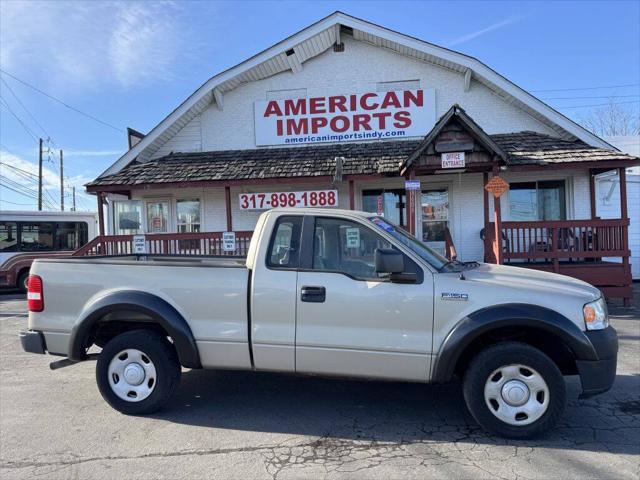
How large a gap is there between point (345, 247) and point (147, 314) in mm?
1921

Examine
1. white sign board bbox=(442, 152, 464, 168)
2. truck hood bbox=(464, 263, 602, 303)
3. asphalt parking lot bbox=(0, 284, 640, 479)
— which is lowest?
asphalt parking lot bbox=(0, 284, 640, 479)

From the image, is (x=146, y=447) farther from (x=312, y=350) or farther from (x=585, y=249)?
(x=585, y=249)

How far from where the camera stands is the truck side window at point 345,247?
4145mm

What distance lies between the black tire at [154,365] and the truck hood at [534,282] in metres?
2.82

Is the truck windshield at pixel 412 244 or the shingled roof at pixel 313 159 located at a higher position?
the shingled roof at pixel 313 159

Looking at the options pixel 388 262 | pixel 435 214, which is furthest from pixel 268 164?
pixel 388 262

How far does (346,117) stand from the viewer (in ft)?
42.8

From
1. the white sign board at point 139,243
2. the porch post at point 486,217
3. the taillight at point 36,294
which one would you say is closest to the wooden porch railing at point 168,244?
the white sign board at point 139,243

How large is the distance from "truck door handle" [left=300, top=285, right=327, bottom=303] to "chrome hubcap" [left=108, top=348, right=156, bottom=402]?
5.33 ft

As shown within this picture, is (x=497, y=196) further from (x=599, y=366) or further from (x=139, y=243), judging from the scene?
(x=139, y=243)

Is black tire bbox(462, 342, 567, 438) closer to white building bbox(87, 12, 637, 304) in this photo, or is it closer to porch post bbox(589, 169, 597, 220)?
white building bbox(87, 12, 637, 304)

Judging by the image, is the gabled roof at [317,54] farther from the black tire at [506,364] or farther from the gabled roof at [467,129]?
the black tire at [506,364]

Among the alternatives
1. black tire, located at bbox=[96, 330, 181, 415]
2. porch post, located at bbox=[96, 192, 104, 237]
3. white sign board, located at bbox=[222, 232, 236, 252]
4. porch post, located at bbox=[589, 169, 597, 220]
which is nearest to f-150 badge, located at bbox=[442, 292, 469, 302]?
black tire, located at bbox=[96, 330, 181, 415]

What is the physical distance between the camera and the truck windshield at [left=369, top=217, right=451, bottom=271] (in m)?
4.20
